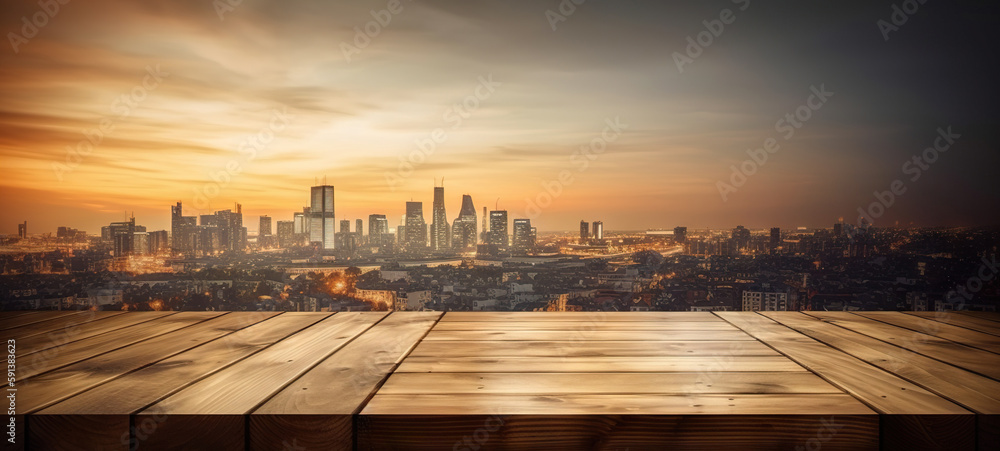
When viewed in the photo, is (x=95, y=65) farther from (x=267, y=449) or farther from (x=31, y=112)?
(x=267, y=449)

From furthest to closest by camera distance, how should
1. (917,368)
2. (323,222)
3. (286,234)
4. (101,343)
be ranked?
(286,234)
(323,222)
(101,343)
(917,368)

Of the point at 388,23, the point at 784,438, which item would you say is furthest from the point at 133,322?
the point at 388,23

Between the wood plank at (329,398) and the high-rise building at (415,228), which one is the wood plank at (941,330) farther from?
the high-rise building at (415,228)

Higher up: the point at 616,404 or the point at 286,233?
the point at 286,233

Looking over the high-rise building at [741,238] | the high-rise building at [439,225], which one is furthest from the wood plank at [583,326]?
the high-rise building at [439,225]

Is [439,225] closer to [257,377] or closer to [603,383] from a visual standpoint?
[257,377]

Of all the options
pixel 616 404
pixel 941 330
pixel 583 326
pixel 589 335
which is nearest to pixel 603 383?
pixel 616 404
